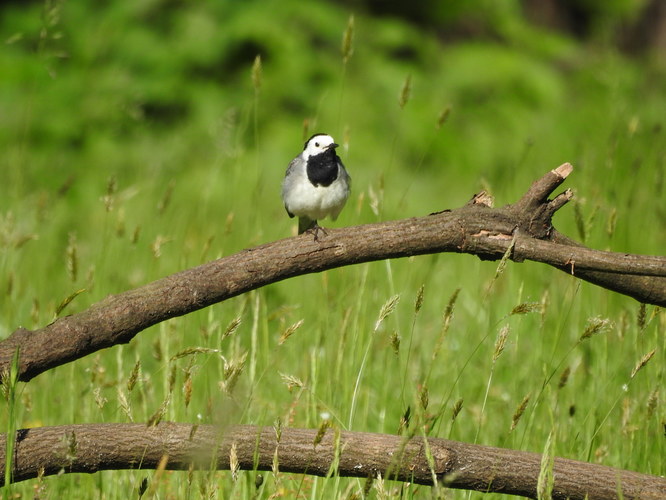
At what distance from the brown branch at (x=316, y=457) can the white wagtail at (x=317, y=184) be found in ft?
4.67

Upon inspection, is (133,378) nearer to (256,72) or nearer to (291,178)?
(256,72)

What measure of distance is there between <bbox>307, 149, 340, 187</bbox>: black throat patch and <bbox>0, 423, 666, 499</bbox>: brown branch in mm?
1480

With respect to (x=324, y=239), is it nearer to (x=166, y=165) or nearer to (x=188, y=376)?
(x=188, y=376)

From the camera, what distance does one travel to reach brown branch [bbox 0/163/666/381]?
188 cm

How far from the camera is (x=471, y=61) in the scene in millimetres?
7535

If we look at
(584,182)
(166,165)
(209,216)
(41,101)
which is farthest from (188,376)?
(41,101)

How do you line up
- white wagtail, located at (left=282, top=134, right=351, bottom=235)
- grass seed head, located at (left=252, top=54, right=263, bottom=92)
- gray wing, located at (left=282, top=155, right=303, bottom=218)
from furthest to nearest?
1. gray wing, located at (left=282, top=155, right=303, bottom=218)
2. white wagtail, located at (left=282, top=134, right=351, bottom=235)
3. grass seed head, located at (left=252, top=54, right=263, bottom=92)

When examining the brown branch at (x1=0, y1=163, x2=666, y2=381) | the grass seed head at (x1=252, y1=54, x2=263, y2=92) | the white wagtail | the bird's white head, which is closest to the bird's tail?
the white wagtail

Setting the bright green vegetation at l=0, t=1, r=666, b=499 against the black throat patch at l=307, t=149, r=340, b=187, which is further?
the bright green vegetation at l=0, t=1, r=666, b=499

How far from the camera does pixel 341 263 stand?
1979 millimetres

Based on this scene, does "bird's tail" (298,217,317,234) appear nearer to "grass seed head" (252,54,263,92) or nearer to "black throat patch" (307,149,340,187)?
"black throat patch" (307,149,340,187)

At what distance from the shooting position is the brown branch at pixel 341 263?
6.16ft

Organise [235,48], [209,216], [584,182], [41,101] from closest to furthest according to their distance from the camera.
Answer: [584,182], [209,216], [41,101], [235,48]

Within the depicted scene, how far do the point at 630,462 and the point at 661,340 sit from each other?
368 millimetres
